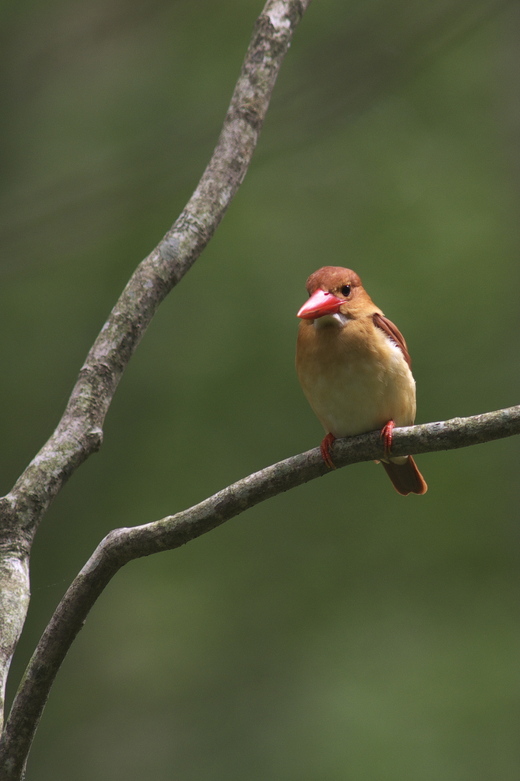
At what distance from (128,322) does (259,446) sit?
508 centimetres

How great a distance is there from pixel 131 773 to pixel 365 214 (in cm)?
529

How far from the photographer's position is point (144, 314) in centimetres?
251

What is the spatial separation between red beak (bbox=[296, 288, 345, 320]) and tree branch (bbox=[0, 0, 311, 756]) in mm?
372

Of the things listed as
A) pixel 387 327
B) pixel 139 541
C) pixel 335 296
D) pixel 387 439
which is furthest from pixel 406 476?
pixel 139 541

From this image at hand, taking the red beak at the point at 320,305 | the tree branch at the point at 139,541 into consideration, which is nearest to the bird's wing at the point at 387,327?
the red beak at the point at 320,305

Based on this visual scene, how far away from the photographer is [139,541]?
1982 millimetres

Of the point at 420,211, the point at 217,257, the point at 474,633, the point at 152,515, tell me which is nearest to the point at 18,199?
the point at 217,257

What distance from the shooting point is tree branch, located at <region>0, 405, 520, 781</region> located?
1.90 metres

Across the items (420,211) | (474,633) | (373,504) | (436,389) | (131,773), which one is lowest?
(131,773)

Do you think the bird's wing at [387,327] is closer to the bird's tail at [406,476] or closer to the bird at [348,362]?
the bird at [348,362]

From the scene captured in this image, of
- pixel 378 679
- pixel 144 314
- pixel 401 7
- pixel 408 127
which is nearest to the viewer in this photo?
pixel 144 314

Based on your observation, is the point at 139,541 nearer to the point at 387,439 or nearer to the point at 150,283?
the point at 387,439

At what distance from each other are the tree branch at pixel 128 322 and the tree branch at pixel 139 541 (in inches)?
3.1

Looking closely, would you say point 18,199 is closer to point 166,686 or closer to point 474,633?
point 166,686
